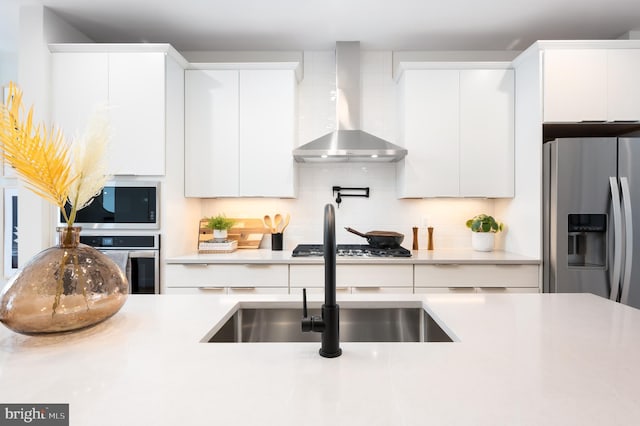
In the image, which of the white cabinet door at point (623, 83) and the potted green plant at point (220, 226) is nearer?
the white cabinet door at point (623, 83)

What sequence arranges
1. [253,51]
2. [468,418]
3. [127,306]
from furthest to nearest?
[253,51]
[127,306]
[468,418]

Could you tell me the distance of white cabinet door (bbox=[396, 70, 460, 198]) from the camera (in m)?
2.90

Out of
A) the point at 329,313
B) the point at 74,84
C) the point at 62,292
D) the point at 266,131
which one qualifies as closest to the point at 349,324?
the point at 329,313

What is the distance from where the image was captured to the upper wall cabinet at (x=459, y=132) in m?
2.88

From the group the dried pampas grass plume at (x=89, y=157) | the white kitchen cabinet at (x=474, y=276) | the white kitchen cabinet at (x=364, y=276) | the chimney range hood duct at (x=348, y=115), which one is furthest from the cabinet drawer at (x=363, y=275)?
the dried pampas grass plume at (x=89, y=157)

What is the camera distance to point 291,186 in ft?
9.58

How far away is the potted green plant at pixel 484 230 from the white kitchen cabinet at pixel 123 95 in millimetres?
2525

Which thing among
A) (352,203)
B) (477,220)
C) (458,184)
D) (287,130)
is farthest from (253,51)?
(477,220)

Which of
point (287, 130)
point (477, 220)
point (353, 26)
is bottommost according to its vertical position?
point (477, 220)

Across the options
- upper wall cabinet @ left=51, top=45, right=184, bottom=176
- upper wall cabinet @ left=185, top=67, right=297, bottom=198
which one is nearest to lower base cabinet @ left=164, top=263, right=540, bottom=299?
upper wall cabinet @ left=185, top=67, right=297, bottom=198

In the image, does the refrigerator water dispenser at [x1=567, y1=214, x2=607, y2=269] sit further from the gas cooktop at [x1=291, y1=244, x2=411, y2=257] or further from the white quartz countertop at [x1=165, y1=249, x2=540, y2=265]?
the gas cooktop at [x1=291, y1=244, x2=411, y2=257]

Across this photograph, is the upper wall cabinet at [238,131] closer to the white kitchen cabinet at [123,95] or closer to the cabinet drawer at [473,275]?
the white kitchen cabinet at [123,95]

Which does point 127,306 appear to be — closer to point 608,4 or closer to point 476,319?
point 476,319

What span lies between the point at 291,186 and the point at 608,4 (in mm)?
2628
